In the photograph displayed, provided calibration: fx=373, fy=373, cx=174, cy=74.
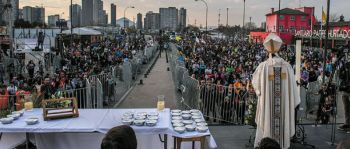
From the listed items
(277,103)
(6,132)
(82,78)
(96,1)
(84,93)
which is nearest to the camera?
(6,132)

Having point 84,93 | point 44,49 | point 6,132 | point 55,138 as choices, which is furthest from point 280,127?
point 44,49

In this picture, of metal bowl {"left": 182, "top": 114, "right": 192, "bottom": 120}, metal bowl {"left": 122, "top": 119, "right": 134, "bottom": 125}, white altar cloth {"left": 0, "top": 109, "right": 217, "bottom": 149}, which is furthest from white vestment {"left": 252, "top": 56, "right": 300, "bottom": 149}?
metal bowl {"left": 122, "top": 119, "right": 134, "bottom": 125}

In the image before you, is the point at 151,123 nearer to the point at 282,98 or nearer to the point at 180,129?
the point at 180,129

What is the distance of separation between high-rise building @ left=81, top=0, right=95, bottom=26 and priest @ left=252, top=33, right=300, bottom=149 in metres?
169

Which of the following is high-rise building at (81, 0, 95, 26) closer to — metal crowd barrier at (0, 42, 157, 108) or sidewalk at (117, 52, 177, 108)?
sidewalk at (117, 52, 177, 108)

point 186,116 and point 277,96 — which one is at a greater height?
point 277,96

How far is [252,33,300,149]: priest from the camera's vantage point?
739 centimetres

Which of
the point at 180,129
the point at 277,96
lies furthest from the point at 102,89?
the point at 180,129

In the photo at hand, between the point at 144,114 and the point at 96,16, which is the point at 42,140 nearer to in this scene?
the point at 144,114

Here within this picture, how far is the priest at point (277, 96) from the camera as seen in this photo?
24.2 feet

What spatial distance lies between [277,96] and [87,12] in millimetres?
175911

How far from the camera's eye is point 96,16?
184375 mm

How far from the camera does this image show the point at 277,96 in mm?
7410

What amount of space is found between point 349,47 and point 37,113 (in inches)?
263
